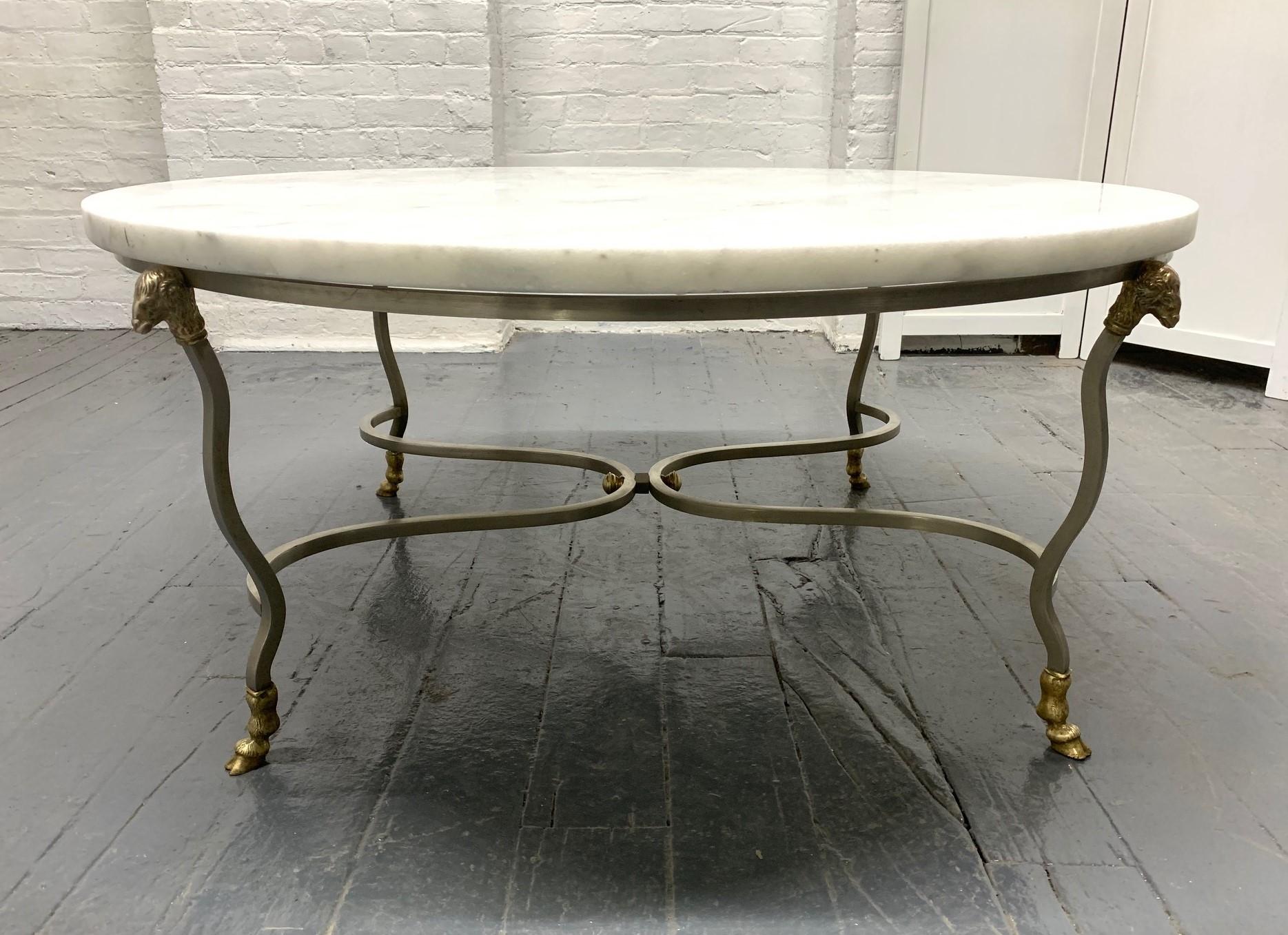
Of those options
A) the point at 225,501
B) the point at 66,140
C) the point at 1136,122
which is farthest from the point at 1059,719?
the point at 66,140

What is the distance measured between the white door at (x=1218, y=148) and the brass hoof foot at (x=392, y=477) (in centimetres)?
241

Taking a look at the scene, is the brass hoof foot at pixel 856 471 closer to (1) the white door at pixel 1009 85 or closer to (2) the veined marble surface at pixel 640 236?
(2) the veined marble surface at pixel 640 236

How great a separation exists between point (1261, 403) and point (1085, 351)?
69 cm

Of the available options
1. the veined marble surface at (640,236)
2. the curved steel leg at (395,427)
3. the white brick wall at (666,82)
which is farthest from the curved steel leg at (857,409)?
the white brick wall at (666,82)

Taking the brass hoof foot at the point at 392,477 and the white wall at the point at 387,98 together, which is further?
the white wall at the point at 387,98

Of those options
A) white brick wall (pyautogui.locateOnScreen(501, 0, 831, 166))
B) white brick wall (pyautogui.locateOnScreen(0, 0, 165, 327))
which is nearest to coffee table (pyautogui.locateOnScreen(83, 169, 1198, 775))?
white brick wall (pyautogui.locateOnScreen(501, 0, 831, 166))

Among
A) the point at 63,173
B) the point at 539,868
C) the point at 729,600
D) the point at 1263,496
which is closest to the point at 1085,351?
the point at 1263,496

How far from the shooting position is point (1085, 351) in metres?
3.51

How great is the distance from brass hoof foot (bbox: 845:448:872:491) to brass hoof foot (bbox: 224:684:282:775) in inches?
52.3

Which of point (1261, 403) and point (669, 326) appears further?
point (669, 326)

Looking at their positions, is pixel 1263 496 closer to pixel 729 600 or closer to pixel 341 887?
pixel 729 600

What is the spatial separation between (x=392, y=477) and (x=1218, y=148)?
258 cm

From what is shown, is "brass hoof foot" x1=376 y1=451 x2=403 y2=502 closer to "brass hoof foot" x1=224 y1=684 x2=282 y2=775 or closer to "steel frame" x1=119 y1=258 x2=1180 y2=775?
"steel frame" x1=119 y1=258 x2=1180 y2=775

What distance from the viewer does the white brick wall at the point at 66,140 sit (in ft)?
11.9
